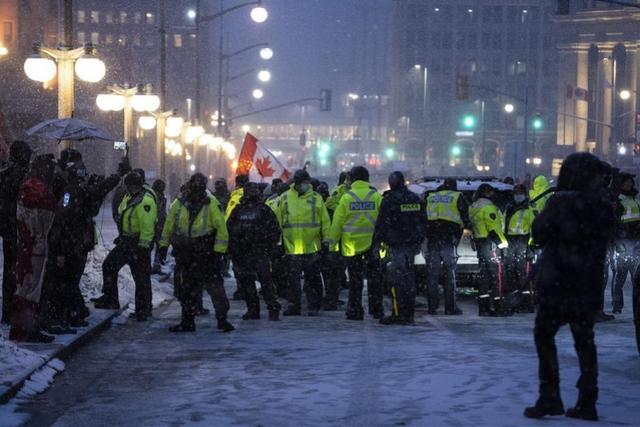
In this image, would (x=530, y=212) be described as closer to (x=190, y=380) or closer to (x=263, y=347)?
(x=263, y=347)

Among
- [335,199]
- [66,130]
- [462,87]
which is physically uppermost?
[462,87]

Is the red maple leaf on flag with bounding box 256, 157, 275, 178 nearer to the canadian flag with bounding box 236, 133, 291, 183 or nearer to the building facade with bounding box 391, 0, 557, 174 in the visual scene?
the canadian flag with bounding box 236, 133, 291, 183

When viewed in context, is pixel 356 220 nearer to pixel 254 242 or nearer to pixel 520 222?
pixel 254 242

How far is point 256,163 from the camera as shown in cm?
3080

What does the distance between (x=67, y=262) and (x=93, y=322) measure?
0.91 metres

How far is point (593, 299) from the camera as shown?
30.5ft

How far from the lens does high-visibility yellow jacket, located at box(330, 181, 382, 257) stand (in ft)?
55.3

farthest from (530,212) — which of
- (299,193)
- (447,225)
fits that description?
(299,193)

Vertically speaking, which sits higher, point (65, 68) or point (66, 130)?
point (65, 68)

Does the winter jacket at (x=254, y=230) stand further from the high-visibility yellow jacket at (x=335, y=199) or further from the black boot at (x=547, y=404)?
the black boot at (x=547, y=404)

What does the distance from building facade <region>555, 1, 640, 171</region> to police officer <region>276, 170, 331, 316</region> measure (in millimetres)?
101536

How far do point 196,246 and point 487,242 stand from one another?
418 cm

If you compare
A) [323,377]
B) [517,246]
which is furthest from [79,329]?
[517,246]

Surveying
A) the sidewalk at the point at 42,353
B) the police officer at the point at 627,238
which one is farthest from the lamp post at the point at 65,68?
the police officer at the point at 627,238
